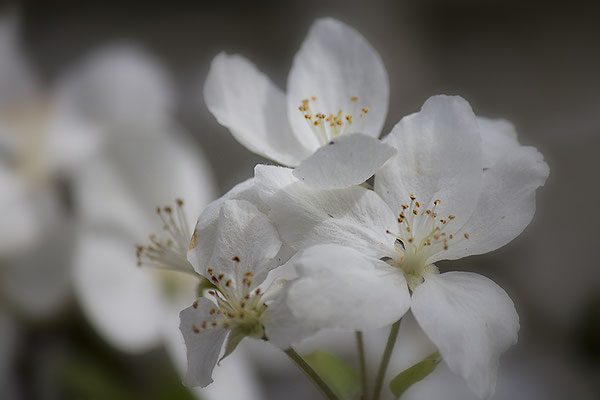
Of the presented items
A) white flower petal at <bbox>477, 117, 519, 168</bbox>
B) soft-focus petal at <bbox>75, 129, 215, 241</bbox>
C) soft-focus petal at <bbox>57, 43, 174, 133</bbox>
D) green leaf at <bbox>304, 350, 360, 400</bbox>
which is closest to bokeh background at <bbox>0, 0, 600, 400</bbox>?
soft-focus petal at <bbox>57, 43, 174, 133</bbox>

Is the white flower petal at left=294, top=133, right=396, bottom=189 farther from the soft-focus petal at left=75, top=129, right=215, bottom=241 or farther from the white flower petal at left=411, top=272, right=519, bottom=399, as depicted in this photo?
the soft-focus petal at left=75, top=129, right=215, bottom=241

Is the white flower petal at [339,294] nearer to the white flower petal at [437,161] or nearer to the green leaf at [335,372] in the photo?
the white flower petal at [437,161]

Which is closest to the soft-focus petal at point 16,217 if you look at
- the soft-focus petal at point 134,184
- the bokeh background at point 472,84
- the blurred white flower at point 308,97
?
the soft-focus petal at point 134,184

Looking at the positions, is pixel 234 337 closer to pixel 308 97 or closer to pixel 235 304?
pixel 235 304

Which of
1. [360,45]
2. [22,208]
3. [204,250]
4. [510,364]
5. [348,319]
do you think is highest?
[22,208]

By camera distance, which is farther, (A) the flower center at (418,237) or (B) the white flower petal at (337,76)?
(B) the white flower petal at (337,76)

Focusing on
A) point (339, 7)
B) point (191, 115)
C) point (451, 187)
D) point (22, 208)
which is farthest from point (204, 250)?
point (339, 7)

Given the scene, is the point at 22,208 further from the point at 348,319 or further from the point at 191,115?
the point at 348,319
